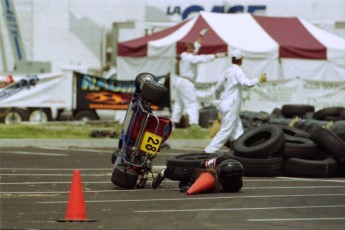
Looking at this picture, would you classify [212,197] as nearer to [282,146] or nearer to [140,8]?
[282,146]

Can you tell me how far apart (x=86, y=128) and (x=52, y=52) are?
13.5m

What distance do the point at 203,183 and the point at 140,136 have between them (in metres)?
0.99

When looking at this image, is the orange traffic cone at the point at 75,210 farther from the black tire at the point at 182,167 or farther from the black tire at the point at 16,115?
the black tire at the point at 16,115

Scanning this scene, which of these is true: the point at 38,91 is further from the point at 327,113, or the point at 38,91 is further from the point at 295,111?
the point at 327,113

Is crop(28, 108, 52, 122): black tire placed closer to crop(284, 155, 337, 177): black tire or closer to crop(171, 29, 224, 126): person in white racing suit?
crop(171, 29, 224, 126): person in white racing suit

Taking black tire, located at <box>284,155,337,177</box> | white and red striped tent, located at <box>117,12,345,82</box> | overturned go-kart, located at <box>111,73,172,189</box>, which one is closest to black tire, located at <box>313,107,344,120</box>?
black tire, located at <box>284,155,337,177</box>

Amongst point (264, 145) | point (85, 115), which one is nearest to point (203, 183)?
point (264, 145)

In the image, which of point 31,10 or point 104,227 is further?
point 31,10

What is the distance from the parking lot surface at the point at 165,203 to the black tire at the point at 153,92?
1.15m

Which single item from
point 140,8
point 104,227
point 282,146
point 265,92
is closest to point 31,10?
point 140,8

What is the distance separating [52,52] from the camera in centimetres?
3741

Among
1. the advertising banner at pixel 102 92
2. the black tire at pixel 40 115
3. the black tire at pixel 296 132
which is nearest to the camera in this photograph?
the black tire at pixel 296 132

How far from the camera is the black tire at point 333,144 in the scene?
14727 millimetres

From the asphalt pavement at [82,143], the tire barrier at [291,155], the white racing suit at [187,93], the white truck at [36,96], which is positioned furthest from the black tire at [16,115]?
the tire barrier at [291,155]
